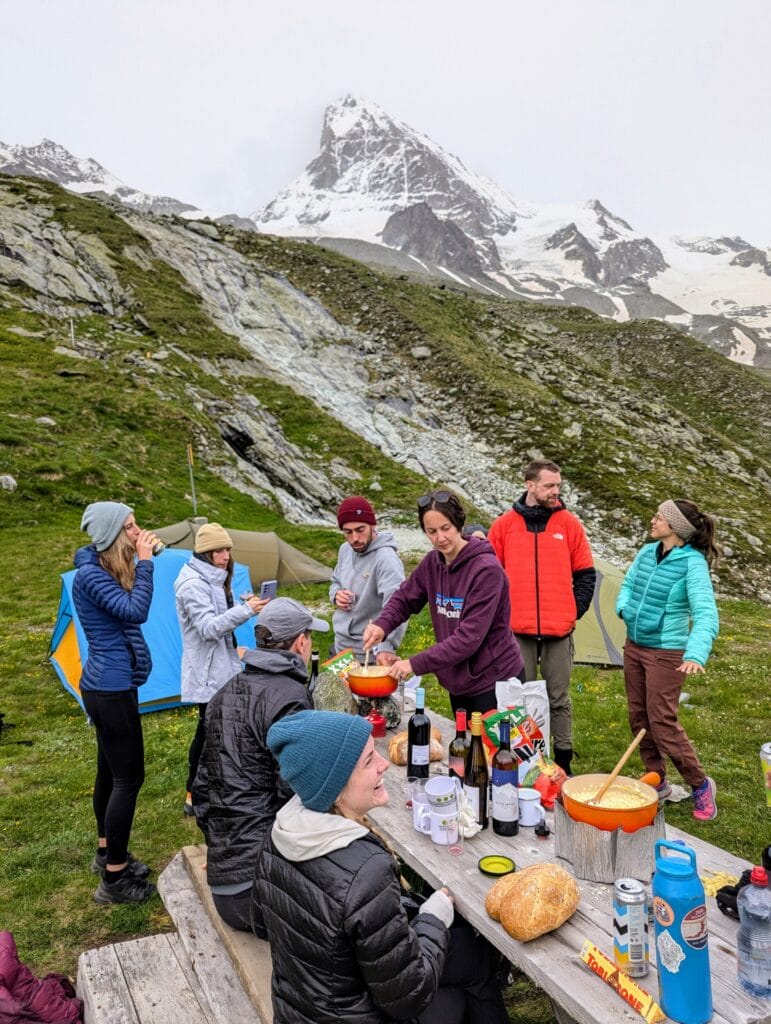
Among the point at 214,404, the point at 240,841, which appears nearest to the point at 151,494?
the point at 214,404

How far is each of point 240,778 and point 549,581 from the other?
3827mm

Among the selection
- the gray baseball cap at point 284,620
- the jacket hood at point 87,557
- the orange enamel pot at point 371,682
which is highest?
the jacket hood at point 87,557

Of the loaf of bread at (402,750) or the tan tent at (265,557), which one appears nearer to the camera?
the loaf of bread at (402,750)

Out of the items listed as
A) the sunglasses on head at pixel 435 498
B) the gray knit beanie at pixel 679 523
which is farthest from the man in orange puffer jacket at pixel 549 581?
the sunglasses on head at pixel 435 498

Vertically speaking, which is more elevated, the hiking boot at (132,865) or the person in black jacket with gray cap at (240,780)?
the person in black jacket with gray cap at (240,780)

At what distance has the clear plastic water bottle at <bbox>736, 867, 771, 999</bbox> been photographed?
2459mm

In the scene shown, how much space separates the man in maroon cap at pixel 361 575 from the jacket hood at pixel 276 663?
6.87 ft

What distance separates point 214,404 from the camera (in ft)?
92.2

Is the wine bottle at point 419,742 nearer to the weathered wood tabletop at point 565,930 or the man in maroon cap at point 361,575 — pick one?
the weathered wood tabletop at point 565,930

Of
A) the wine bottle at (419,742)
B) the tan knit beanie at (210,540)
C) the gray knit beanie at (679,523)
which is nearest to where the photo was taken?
the wine bottle at (419,742)

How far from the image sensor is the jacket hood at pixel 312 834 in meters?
2.56

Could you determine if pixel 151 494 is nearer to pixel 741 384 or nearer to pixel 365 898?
pixel 365 898

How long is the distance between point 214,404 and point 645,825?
27028 mm

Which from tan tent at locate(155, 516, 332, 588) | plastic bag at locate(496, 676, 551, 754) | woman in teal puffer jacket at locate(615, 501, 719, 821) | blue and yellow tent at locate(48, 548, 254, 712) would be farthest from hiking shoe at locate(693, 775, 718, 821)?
tan tent at locate(155, 516, 332, 588)
